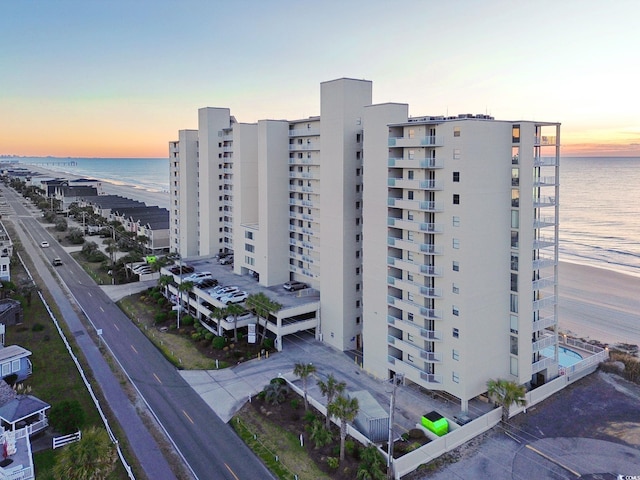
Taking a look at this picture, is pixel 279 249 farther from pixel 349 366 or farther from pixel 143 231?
pixel 143 231

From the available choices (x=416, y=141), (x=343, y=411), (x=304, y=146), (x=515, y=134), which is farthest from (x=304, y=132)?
(x=343, y=411)

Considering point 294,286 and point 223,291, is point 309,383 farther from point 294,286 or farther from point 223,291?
point 223,291

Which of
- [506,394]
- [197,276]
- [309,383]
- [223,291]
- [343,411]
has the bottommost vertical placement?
[309,383]

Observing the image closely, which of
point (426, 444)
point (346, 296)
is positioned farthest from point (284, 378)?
point (426, 444)

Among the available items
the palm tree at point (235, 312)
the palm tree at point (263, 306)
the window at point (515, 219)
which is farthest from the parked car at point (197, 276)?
the window at point (515, 219)

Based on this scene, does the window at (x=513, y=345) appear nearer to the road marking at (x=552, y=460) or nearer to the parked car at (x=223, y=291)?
the road marking at (x=552, y=460)

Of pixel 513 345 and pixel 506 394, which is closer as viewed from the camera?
pixel 506 394
